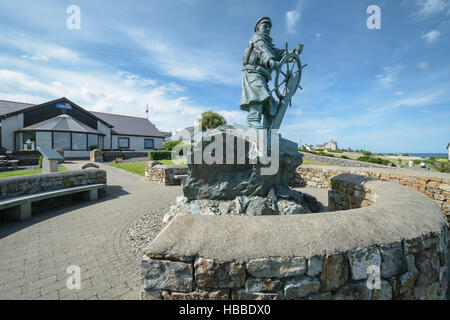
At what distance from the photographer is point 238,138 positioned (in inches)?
168

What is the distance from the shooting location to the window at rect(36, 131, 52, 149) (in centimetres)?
1974

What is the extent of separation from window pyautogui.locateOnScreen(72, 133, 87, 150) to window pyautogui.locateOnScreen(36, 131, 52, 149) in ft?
6.46

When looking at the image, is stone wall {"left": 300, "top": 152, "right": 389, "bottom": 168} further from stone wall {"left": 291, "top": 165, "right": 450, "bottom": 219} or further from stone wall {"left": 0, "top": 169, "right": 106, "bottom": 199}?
stone wall {"left": 0, "top": 169, "right": 106, "bottom": 199}

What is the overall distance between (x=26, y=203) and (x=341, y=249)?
22.9 ft

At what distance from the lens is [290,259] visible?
1.57 meters

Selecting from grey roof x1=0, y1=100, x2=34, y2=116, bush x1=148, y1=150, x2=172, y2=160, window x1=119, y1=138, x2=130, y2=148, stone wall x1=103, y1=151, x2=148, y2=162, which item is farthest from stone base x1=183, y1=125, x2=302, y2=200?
window x1=119, y1=138, x2=130, y2=148

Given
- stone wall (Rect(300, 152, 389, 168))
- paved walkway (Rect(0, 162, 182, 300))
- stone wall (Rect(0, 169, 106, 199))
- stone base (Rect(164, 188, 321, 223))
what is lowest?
paved walkway (Rect(0, 162, 182, 300))

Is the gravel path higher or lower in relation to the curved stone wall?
lower

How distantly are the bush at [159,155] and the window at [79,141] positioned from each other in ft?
32.0

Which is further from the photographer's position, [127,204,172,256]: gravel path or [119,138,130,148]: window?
[119,138,130,148]: window

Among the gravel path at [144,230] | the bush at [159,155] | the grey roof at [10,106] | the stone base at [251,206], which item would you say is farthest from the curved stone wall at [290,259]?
the grey roof at [10,106]

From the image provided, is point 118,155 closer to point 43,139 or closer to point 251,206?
point 43,139
